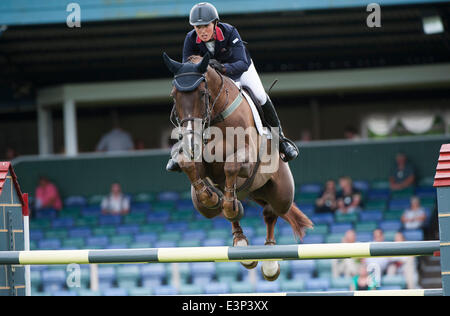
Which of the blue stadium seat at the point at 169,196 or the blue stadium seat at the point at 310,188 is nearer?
the blue stadium seat at the point at 310,188

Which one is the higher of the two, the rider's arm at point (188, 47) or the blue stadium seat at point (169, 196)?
the rider's arm at point (188, 47)

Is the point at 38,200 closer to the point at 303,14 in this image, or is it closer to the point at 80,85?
the point at 80,85

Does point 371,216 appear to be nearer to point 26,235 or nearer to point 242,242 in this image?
point 242,242

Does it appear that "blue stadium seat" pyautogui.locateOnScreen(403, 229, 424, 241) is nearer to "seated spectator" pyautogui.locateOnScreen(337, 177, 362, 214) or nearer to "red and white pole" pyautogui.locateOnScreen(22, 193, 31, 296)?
"seated spectator" pyautogui.locateOnScreen(337, 177, 362, 214)

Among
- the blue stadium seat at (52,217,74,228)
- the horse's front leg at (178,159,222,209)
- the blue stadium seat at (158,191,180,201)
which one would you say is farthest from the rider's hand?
the blue stadium seat at (158,191,180,201)

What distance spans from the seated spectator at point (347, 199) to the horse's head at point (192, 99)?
676cm

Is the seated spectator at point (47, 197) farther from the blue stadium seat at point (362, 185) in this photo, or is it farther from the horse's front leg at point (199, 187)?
the horse's front leg at point (199, 187)

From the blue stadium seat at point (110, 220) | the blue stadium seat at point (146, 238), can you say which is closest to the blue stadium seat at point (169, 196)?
the blue stadium seat at point (110, 220)

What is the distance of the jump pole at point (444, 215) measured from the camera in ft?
14.8

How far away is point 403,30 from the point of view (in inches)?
498

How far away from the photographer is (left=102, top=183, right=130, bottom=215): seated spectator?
12.6 meters

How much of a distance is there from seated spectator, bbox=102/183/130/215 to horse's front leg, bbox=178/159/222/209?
7451mm

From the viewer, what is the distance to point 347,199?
11656mm
